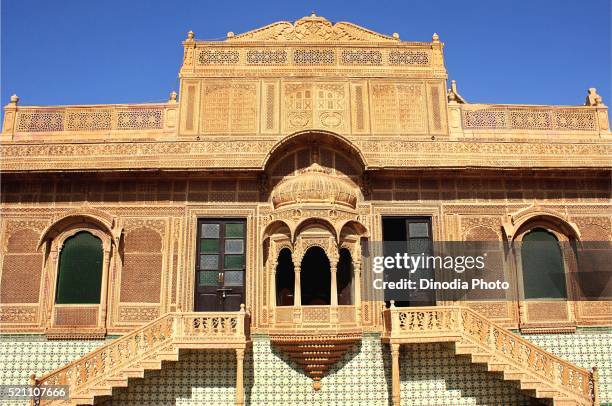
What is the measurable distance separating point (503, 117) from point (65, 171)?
35.4ft

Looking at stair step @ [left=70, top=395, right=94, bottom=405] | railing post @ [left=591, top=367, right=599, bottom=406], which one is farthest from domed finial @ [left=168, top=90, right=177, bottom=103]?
railing post @ [left=591, top=367, right=599, bottom=406]

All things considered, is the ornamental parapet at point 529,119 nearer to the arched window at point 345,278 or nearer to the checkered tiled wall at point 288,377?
the arched window at point 345,278

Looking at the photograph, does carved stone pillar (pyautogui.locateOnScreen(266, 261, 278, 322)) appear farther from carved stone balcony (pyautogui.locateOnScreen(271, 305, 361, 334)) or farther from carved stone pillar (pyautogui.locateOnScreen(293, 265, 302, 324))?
carved stone pillar (pyautogui.locateOnScreen(293, 265, 302, 324))

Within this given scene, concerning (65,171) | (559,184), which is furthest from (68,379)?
(559,184)

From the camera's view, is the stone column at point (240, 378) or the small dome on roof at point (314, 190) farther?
the small dome on roof at point (314, 190)

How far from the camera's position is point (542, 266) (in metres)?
13.4

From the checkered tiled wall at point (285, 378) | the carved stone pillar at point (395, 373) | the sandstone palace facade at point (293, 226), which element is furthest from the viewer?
the checkered tiled wall at point (285, 378)

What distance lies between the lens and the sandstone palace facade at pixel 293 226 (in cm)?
1201

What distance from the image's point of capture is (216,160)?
13469mm

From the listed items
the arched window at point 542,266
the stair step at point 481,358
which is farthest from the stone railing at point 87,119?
the arched window at point 542,266

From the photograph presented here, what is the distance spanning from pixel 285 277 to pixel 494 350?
193 inches

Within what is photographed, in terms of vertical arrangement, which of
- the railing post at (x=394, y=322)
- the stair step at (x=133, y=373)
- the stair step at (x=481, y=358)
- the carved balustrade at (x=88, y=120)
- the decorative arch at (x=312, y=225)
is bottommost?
the stair step at (x=133, y=373)

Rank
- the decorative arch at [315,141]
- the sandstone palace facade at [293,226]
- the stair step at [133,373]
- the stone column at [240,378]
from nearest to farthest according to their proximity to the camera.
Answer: the stair step at [133,373] < the stone column at [240,378] < the sandstone palace facade at [293,226] < the decorative arch at [315,141]

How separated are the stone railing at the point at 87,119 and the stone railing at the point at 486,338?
24.3 ft
